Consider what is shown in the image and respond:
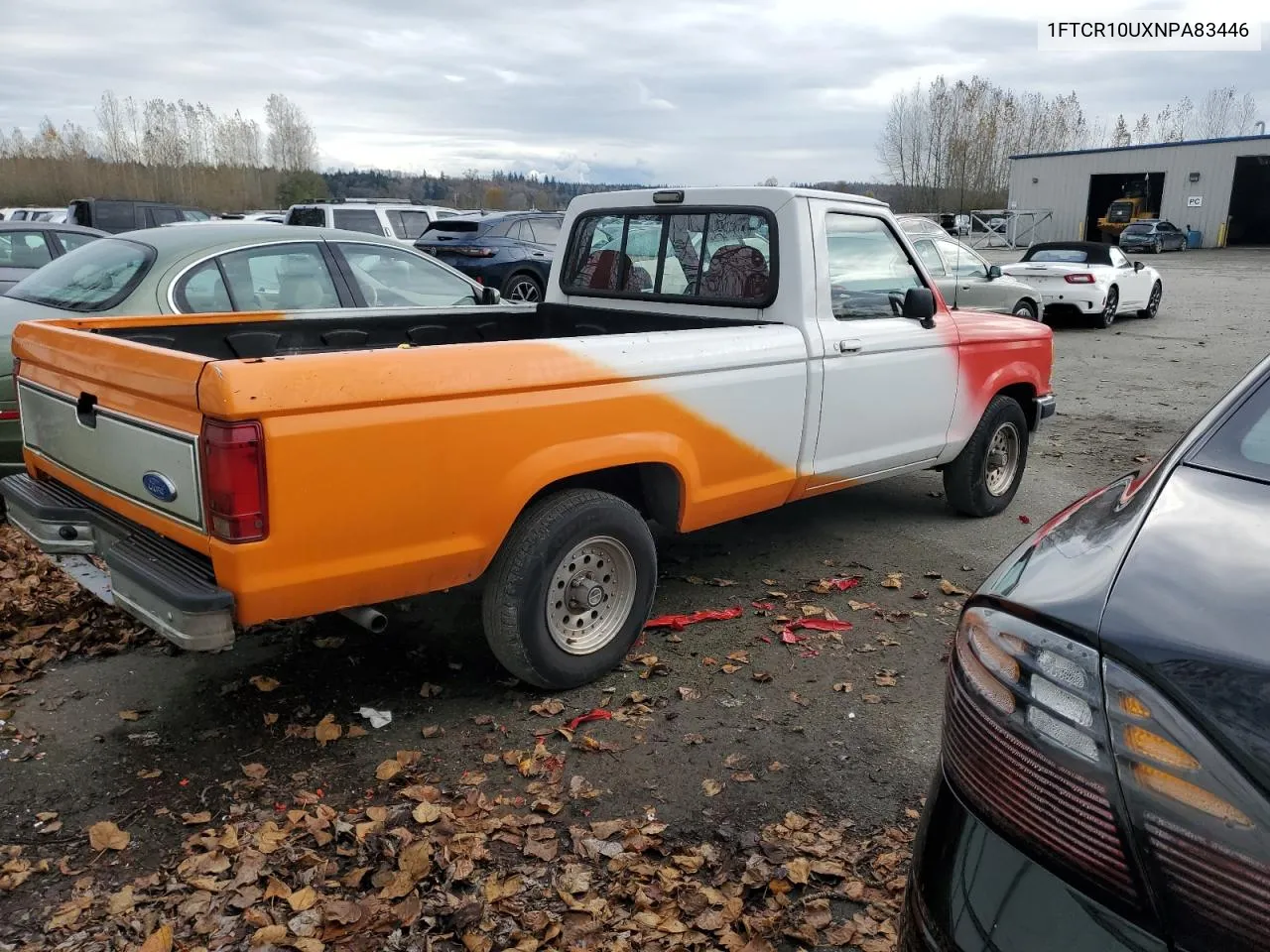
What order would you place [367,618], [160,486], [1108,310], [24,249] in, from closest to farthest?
[160,486]
[367,618]
[24,249]
[1108,310]

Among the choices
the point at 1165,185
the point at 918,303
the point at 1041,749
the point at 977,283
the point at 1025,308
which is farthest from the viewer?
the point at 1165,185

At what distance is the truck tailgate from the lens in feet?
9.91

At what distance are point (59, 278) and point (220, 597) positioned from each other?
4.62 m

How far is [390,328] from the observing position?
5.39 metres

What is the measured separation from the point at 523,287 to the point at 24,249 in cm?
742

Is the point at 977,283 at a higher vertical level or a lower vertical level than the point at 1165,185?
lower

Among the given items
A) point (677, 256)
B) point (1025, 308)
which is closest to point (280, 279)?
point (677, 256)

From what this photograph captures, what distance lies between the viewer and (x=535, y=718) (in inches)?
151

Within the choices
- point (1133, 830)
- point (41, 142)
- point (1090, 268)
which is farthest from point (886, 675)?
point (41, 142)

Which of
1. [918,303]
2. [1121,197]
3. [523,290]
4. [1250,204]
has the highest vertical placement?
[1121,197]

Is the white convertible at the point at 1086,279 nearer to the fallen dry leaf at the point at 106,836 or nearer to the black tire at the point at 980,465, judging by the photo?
the black tire at the point at 980,465

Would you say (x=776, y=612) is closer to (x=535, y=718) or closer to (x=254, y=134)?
(x=535, y=718)

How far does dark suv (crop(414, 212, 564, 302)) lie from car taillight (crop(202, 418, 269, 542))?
42.6ft

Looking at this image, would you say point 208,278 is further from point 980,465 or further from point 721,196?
point 980,465
